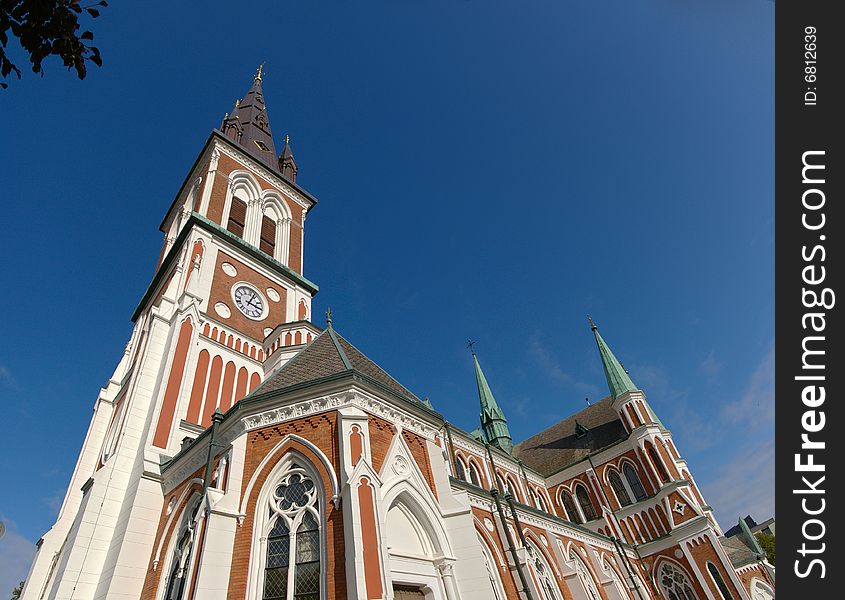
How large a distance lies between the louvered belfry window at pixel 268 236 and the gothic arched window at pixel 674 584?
30413 millimetres

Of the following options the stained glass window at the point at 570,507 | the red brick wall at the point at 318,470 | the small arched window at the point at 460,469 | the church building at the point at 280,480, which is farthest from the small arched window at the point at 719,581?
the red brick wall at the point at 318,470

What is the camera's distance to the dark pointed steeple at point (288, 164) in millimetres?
32356

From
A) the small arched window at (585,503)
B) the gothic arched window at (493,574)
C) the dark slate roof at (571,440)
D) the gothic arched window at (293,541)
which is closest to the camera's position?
the gothic arched window at (293,541)

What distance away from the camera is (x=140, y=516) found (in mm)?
12453

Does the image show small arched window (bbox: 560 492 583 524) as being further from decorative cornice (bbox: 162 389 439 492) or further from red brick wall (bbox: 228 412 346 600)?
red brick wall (bbox: 228 412 346 600)

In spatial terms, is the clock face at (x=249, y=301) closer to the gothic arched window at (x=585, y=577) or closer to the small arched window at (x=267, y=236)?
the small arched window at (x=267, y=236)

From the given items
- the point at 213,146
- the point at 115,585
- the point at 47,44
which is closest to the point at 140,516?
the point at 115,585

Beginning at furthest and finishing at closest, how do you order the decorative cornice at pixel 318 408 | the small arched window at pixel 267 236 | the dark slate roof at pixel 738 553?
the dark slate roof at pixel 738 553 < the small arched window at pixel 267 236 < the decorative cornice at pixel 318 408

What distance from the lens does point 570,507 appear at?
111 feet

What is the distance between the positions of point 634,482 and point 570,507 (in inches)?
196

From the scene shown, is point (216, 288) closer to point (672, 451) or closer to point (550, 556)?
point (550, 556)

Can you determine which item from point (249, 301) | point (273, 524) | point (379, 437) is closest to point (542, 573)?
point (379, 437)

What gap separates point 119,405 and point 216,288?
19.9 feet

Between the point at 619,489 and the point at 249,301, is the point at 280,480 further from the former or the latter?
the point at 619,489
